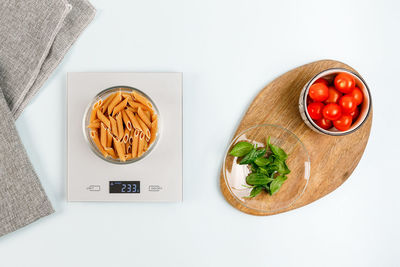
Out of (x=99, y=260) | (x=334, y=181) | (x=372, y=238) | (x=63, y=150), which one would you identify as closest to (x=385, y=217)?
(x=372, y=238)

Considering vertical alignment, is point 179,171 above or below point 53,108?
below

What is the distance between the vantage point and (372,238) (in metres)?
0.83

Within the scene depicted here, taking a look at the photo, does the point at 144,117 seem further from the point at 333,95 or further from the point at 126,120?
the point at 333,95

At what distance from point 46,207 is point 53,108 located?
0.26 m

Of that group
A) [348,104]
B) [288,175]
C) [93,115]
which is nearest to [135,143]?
[93,115]

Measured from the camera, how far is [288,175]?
2.62 ft

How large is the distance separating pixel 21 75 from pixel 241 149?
0.59 m

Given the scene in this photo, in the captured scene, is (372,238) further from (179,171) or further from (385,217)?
(179,171)

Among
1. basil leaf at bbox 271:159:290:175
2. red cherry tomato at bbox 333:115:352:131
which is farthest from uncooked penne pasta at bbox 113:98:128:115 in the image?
red cherry tomato at bbox 333:115:352:131

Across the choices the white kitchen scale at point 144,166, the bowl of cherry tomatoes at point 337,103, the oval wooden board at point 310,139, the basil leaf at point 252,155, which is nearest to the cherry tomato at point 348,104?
the bowl of cherry tomatoes at point 337,103

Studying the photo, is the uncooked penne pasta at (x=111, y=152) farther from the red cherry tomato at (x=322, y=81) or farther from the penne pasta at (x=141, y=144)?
the red cherry tomato at (x=322, y=81)

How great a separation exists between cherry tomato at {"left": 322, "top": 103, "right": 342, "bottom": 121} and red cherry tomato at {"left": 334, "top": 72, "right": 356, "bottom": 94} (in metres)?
0.04

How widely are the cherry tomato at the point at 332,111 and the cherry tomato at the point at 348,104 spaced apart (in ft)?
0.03

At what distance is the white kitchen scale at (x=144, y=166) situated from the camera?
31.5 inches
